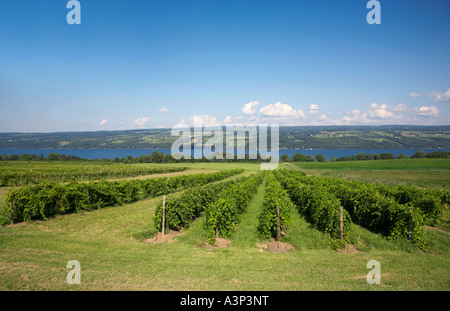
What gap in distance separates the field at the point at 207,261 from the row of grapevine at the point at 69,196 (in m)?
1.26

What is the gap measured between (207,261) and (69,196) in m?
13.3

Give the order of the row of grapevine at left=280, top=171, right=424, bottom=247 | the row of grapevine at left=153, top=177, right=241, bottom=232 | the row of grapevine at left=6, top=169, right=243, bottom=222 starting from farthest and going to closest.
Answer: the row of grapevine at left=6, top=169, right=243, bottom=222, the row of grapevine at left=153, top=177, right=241, bottom=232, the row of grapevine at left=280, top=171, right=424, bottom=247

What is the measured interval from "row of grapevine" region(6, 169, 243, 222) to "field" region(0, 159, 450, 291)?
1.26 metres

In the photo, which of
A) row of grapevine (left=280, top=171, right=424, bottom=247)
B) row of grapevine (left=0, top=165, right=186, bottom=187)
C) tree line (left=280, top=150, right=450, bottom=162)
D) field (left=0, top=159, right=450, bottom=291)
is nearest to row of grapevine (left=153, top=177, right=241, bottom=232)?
field (left=0, top=159, right=450, bottom=291)

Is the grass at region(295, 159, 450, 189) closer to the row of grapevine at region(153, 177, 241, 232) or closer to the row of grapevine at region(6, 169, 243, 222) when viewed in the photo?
the row of grapevine at region(153, 177, 241, 232)

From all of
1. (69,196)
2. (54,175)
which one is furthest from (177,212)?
(54,175)

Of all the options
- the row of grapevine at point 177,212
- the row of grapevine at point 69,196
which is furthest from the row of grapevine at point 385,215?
the row of grapevine at point 69,196

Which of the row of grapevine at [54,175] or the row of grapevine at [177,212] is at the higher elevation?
the row of grapevine at [177,212]

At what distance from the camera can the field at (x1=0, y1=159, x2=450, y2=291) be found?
243 inches

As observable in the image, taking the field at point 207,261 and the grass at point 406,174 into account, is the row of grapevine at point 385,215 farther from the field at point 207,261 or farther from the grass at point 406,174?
the grass at point 406,174

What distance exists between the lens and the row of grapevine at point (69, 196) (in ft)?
42.9
